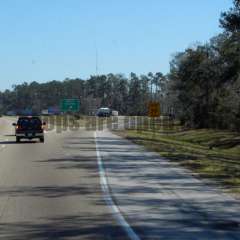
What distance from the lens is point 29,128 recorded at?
50094 millimetres

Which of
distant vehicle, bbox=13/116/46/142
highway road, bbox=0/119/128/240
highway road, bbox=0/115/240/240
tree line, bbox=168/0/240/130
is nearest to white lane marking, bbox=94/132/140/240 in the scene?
highway road, bbox=0/115/240/240

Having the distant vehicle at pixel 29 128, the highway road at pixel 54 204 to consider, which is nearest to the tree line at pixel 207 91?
the distant vehicle at pixel 29 128

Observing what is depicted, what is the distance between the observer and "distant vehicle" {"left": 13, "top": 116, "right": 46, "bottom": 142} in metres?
49.9

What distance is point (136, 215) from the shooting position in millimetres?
13758

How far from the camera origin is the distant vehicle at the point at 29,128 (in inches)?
1966

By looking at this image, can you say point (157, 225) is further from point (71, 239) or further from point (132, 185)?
point (132, 185)

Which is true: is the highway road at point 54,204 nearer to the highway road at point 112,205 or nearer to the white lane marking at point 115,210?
the highway road at point 112,205

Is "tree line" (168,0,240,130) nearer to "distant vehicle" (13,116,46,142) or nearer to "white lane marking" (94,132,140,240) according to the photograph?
"distant vehicle" (13,116,46,142)

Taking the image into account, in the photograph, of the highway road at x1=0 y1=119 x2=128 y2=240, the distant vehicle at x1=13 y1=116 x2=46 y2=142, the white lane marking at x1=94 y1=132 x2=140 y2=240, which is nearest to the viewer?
the white lane marking at x1=94 y1=132 x2=140 y2=240

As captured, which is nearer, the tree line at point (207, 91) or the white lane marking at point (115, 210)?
the white lane marking at point (115, 210)

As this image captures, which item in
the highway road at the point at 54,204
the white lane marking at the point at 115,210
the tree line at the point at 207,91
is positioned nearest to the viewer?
the white lane marking at the point at 115,210

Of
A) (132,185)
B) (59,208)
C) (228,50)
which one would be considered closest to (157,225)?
(59,208)

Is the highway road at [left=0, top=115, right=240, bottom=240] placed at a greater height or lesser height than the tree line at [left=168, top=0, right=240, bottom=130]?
lesser

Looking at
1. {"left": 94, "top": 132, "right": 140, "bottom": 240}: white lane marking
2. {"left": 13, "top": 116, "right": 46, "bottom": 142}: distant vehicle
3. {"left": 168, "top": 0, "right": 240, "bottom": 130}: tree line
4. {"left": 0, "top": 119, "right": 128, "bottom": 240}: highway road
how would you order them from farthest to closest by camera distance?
{"left": 168, "top": 0, "right": 240, "bottom": 130}: tree line
{"left": 13, "top": 116, "right": 46, "bottom": 142}: distant vehicle
{"left": 0, "top": 119, "right": 128, "bottom": 240}: highway road
{"left": 94, "top": 132, "right": 140, "bottom": 240}: white lane marking
